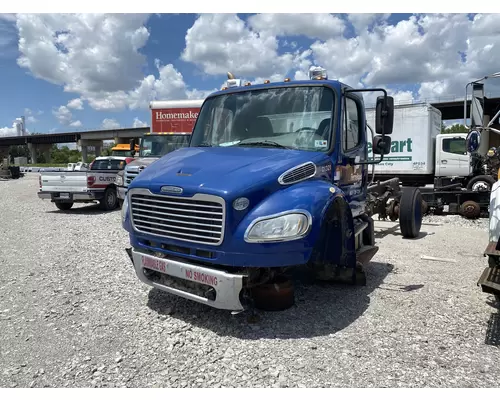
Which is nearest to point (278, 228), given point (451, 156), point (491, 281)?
point (491, 281)

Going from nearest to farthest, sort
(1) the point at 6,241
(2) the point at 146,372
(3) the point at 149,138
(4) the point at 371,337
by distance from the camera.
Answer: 1. (2) the point at 146,372
2. (4) the point at 371,337
3. (1) the point at 6,241
4. (3) the point at 149,138

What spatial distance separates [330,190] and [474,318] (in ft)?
6.76

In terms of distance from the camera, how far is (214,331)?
4078 mm

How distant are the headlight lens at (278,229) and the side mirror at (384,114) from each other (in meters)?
1.96

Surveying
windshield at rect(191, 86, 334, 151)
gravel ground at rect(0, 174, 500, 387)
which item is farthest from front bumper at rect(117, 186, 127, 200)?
windshield at rect(191, 86, 334, 151)

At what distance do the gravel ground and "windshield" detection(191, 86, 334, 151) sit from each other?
184cm

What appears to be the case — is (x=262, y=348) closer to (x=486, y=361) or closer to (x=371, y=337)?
(x=371, y=337)

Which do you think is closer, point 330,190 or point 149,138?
point 330,190

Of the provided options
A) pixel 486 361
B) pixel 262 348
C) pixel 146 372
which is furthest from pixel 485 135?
pixel 146 372

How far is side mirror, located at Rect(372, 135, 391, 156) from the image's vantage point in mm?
5156

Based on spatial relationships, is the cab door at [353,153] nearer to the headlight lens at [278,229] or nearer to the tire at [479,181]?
the headlight lens at [278,229]

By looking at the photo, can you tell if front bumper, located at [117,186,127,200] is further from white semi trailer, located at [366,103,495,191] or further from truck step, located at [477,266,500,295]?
truck step, located at [477,266,500,295]

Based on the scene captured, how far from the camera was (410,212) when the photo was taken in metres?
8.84

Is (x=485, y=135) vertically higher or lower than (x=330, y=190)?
higher
